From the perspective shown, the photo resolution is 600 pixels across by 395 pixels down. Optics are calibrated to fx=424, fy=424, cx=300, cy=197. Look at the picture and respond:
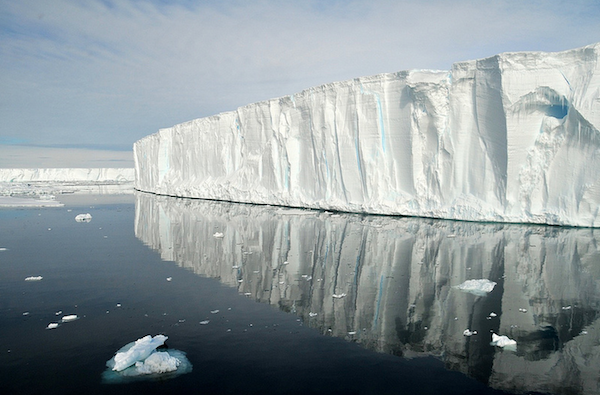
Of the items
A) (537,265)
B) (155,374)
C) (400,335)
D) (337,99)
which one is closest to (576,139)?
(537,265)

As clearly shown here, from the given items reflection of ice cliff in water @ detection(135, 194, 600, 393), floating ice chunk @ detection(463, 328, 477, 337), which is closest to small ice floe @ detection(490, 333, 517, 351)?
reflection of ice cliff in water @ detection(135, 194, 600, 393)

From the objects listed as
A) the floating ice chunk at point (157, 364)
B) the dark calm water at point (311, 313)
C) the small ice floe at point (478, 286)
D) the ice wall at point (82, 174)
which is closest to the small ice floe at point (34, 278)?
the dark calm water at point (311, 313)

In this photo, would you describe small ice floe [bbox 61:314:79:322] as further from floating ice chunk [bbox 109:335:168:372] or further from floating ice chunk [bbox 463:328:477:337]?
floating ice chunk [bbox 463:328:477:337]

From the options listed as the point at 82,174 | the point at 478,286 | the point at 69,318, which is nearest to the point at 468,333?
the point at 478,286

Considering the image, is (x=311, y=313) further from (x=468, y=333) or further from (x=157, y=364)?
(x=157, y=364)

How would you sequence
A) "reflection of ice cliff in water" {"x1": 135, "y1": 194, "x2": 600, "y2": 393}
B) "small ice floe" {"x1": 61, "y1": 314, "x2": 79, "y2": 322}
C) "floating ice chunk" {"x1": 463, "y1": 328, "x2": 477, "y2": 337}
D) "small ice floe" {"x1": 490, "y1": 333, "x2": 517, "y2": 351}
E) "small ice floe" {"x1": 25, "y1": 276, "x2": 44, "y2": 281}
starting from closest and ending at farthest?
1. "reflection of ice cliff in water" {"x1": 135, "y1": 194, "x2": 600, "y2": 393}
2. "small ice floe" {"x1": 490, "y1": 333, "x2": 517, "y2": 351}
3. "floating ice chunk" {"x1": 463, "y1": 328, "x2": 477, "y2": 337}
4. "small ice floe" {"x1": 61, "y1": 314, "x2": 79, "y2": 322}
5. "small ice floe" {"x1": 25, "y1": 276, "x2": 44, "y2": 281}

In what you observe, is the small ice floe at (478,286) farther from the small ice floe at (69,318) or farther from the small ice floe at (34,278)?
the small ice floe at (34,278)

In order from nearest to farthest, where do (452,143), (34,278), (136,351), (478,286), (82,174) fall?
(136,351) < (478,286) < (34,278) < (452,143) < (82,174)
